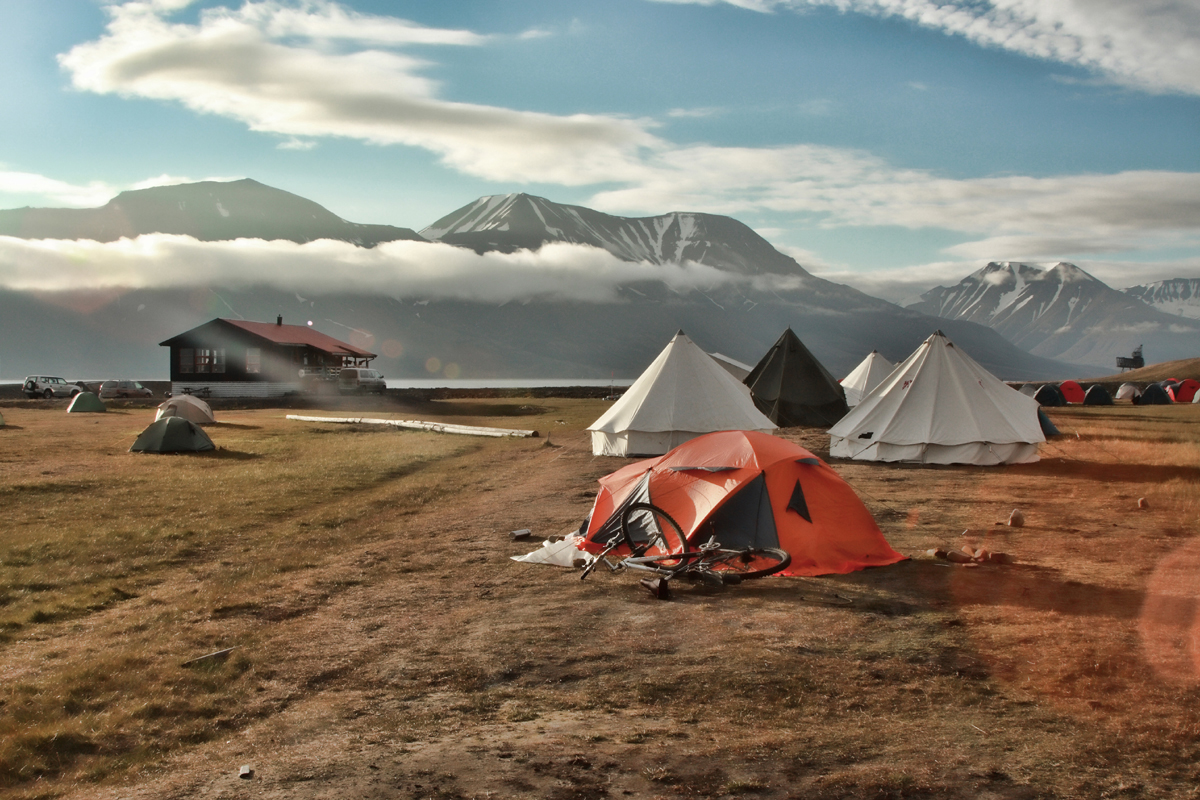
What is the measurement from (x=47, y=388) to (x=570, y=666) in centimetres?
6402

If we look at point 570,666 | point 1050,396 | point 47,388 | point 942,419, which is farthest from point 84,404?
point 1050,396

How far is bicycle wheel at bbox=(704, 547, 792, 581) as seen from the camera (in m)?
10.4

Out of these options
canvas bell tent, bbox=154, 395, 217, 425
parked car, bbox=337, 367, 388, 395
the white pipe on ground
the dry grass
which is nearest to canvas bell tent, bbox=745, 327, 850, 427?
the white pipe on ground

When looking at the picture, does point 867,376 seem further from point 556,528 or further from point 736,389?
point 556,528

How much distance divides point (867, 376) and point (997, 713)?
125ft

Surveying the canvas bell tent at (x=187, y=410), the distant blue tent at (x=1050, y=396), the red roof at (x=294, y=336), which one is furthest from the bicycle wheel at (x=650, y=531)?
the red roof at (x=294, y=336)

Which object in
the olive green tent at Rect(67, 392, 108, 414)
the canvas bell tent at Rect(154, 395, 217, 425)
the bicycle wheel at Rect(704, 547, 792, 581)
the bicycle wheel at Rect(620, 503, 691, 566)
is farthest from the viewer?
the olive green tent at Rect(67, 392, 108, 414)

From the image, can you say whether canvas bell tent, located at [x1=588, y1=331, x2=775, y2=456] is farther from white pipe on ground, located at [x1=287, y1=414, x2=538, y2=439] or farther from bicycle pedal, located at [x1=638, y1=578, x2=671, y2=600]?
bicycle pedal, located at [x1=638, y1=578, x2=671, y2=600]

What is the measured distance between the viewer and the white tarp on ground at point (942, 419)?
21984 millimetres

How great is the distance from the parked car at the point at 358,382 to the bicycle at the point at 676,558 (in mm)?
52266

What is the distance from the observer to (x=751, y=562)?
10.7 m

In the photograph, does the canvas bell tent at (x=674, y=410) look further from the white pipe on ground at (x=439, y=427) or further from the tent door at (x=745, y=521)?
the tent door at (x=745, y=521)

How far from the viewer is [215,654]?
7.80 m

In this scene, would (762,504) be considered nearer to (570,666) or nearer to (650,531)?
(650,531)
